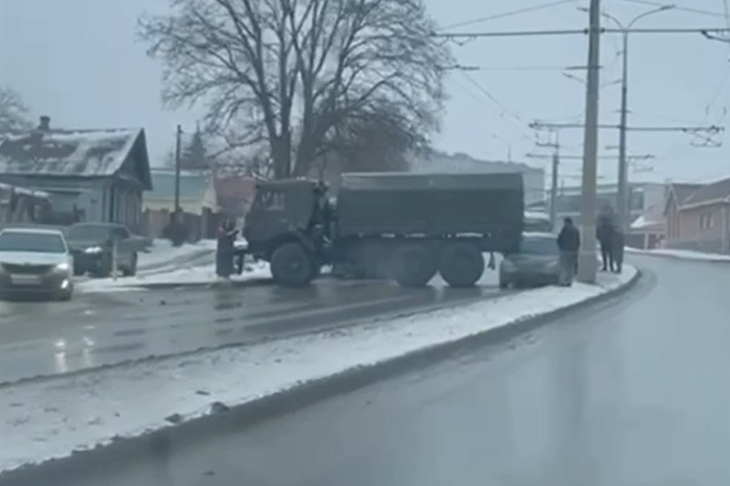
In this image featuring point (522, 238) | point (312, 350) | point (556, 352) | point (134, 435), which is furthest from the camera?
point (522, 238)

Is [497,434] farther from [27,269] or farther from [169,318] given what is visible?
[27,269]

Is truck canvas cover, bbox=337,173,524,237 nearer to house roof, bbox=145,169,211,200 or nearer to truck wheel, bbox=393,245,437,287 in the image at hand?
Answer: truck wheel, bbox=393,245,437,287

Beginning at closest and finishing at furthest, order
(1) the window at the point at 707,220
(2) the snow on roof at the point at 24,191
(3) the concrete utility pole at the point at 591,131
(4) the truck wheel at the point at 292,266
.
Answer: (3) the concrete utility pole at the point at 591,131
(4) the truck wheel at the point at 292,266
(2) the snow on roof at the point at 24,191
(1) the window at the point at 707,220

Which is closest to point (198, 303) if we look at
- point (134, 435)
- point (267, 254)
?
point (267, 254)

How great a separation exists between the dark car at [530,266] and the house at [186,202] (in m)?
40.7

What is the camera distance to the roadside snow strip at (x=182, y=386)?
1053cm

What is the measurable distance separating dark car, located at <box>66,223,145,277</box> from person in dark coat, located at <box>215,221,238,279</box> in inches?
114

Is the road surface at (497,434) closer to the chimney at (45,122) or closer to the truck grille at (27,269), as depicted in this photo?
the truck grille at (27,269)

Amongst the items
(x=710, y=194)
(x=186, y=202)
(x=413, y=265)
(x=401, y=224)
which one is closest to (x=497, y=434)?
(x=413, y=265)

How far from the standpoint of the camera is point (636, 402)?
14414 mm

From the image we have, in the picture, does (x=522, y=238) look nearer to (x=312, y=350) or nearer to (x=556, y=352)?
(x=556, y=352)

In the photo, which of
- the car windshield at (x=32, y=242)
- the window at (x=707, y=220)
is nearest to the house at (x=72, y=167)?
the car windshield at (x=32, y=242)

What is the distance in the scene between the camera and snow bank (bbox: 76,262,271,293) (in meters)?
37.1

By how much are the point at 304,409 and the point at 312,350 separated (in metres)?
4.00
